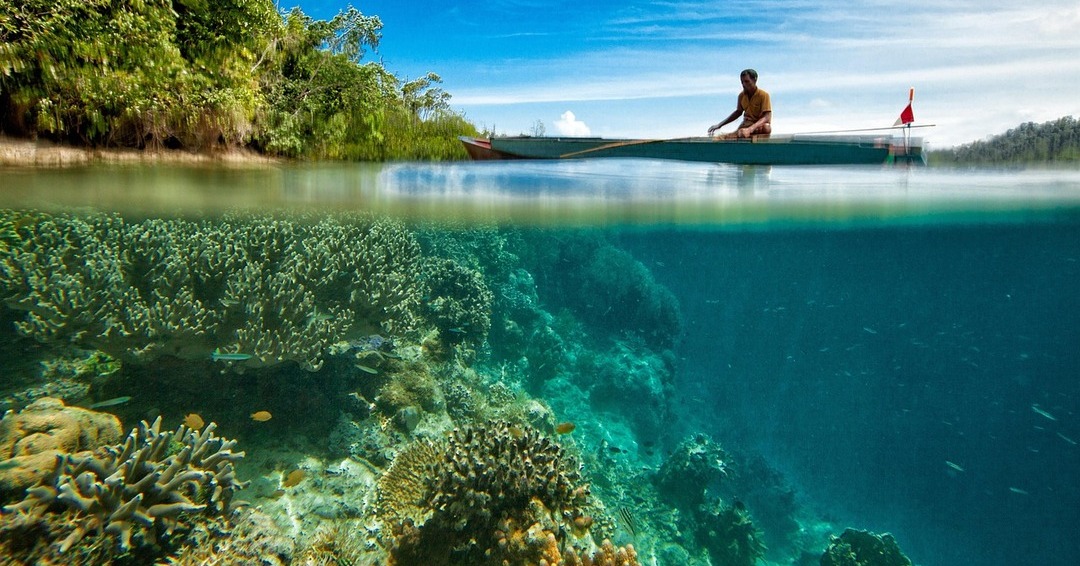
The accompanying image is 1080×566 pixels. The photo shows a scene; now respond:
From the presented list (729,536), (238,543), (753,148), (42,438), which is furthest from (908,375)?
(42,438)

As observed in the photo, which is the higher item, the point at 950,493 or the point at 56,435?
the point at 56,435

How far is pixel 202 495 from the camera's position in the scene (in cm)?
532

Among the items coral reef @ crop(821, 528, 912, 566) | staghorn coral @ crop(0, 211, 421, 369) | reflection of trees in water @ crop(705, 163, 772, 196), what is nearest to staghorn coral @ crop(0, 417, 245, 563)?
staghorn coral @ crop(0, 211, 421, 369)

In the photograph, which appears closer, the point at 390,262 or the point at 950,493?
the point at 390,262

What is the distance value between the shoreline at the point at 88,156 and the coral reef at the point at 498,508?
8206 mm

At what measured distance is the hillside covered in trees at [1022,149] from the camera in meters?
10.6

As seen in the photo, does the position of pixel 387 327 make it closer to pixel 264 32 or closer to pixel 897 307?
pixel 264 32

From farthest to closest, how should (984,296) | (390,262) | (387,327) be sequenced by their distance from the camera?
(984,296)
(390,262)
(387,327)

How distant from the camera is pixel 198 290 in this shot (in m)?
7.64

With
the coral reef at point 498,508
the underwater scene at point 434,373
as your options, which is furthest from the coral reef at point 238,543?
the coral reef at point 498,508

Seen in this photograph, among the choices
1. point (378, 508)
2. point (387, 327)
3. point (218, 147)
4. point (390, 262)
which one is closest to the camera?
point (378, 508)

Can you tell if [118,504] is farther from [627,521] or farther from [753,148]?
[753,148]

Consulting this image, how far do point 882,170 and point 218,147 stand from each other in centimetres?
1455

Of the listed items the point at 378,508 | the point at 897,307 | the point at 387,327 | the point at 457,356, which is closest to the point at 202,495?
the point at 378,508
